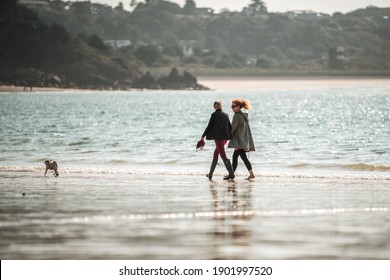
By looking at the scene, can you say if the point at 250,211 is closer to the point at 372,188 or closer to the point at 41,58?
the point at 372,188

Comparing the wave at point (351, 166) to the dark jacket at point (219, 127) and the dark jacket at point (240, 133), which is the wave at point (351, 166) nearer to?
the dark jacket at point (240, 133)

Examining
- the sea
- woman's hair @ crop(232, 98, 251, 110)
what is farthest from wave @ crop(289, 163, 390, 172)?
woman's hair @ crop(232, 98, 251, 110)

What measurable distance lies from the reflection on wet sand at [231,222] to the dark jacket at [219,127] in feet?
4.51

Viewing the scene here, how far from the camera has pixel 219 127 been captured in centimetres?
1802

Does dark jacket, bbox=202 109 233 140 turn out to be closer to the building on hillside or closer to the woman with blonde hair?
the woman with blonde hair

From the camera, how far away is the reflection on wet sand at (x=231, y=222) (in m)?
10.0

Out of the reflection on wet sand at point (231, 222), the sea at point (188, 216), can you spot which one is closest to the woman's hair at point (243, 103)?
the sea at point (188, 216)

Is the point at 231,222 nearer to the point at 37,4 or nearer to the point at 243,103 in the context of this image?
the point at 243,103

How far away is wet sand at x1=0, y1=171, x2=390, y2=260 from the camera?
10016 mm

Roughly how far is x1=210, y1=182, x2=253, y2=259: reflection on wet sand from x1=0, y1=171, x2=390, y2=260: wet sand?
1 centimetres

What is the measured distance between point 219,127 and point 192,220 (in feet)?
19.5

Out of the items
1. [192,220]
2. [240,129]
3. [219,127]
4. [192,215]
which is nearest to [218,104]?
[219,127]

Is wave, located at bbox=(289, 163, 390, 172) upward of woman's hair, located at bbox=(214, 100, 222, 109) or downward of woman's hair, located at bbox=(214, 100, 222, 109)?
downward

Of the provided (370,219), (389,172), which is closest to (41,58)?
(389,172)
